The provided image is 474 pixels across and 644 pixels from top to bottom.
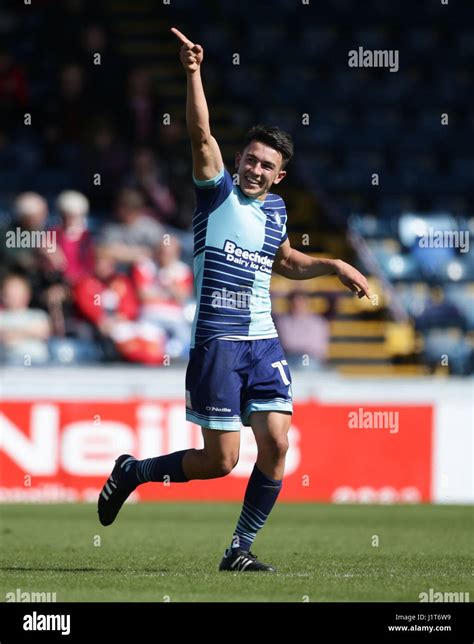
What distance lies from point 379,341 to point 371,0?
6431 millimetres

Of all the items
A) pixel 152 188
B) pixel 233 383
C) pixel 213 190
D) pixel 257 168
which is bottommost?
pixel 233 383

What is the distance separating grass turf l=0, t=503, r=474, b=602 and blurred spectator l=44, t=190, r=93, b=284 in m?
2.88

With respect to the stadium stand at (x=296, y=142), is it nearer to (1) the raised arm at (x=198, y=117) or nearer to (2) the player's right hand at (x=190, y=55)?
(1) the raised arm at (x=198, y=117)

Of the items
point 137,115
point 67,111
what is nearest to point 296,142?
point 137,115

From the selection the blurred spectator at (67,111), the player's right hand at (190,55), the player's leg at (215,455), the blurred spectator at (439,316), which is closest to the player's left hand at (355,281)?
the player's leg at (215,455)

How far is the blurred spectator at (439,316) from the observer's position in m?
17.0

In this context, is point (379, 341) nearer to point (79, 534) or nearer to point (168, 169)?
point (168, 169)

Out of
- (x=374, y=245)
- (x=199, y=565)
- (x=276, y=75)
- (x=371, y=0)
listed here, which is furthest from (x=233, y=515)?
(x=371, y=0)

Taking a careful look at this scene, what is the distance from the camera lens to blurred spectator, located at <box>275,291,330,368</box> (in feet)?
51.8

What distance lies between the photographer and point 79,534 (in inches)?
399

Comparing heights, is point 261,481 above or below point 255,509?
above

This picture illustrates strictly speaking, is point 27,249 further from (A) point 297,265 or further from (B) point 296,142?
(A) point 297,265

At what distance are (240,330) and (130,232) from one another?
8.99 meters

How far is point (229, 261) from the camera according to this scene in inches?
293
